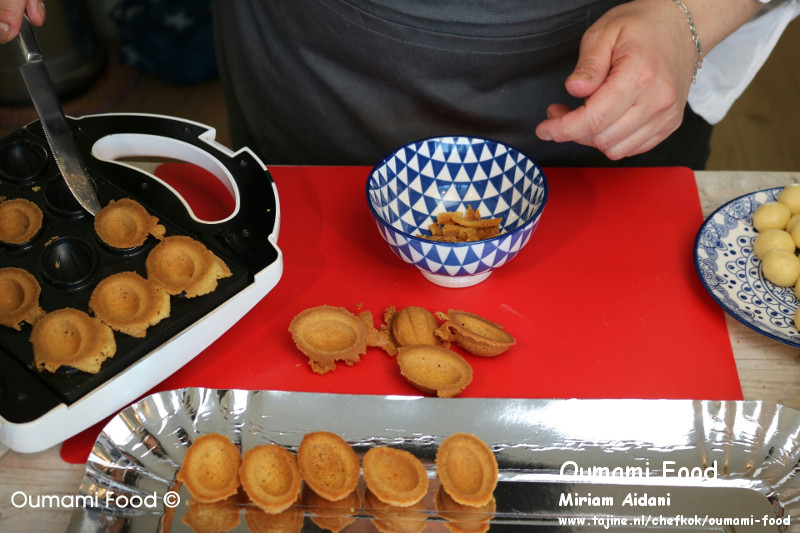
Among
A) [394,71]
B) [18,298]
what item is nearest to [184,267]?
[18,298]

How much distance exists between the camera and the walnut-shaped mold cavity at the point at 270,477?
2.86ft

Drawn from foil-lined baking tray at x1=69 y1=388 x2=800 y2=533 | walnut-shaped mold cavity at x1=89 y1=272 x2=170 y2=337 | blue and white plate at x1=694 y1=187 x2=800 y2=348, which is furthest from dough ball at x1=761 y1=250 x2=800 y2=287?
walnut-shaped mold cavity at x1=89 y1=272 x2=170 y2=337

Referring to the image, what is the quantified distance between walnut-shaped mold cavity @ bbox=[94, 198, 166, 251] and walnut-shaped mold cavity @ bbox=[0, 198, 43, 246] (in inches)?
3.5

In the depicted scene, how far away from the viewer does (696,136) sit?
5.34 feet

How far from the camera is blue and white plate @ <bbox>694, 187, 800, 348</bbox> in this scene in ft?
3.53

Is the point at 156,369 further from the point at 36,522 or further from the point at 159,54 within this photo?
the point at 159,54

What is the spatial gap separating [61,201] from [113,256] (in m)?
0.15

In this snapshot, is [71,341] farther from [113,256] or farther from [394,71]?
[394,71]

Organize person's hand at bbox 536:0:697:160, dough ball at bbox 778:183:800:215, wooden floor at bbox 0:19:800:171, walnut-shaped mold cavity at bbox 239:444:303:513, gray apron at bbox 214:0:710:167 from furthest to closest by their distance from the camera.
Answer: wooden floor at bbox 0:19:800:171 < gray apron at bbox 214:0:710:167 < dough ball at bbox 778:183:800:215 < person's hand at bbox 536:0:697:160 < walnut-shaped mold cavity at bbox 239:444:303:513

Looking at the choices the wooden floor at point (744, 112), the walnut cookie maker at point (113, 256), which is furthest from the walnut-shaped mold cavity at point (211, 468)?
the wooden floor at point (744, 112)

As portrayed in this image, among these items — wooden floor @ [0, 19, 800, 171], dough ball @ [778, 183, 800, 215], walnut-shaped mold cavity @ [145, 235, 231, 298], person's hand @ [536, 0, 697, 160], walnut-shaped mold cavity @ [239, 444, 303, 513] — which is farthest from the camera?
wooden floor @ [0, 19, 800, 171]

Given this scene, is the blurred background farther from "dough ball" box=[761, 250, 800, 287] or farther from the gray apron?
"dough ball" box=[761, 250, 800, 287]

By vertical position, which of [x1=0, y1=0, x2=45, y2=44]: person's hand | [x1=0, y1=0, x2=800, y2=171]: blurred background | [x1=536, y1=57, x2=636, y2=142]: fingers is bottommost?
[x1=0, y1=0, x2=800, y2=171]: blurred background

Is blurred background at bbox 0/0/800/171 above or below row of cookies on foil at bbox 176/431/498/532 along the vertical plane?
below
